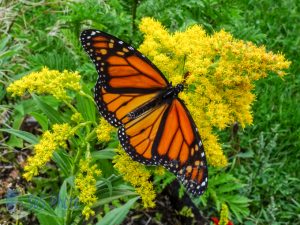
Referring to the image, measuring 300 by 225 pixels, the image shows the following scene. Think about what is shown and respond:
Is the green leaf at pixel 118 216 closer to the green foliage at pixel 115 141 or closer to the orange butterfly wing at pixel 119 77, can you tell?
the green foliage at pixel 115 141

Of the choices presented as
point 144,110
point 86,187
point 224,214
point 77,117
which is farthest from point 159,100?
point 224,214

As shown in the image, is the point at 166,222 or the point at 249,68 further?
the point at 166,222

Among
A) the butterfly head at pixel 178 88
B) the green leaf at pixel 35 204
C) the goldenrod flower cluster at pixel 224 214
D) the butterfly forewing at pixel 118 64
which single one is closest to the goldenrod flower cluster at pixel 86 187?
the green leaf at pixel 35 204

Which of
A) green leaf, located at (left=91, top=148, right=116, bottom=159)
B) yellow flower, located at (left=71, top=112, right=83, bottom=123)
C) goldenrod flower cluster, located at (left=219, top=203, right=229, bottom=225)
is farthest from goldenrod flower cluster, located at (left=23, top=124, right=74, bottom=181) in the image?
goldenrod flower cluster, located at (left=219, top=203, right=229, bottom=225)

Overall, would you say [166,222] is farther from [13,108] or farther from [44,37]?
[44,37]

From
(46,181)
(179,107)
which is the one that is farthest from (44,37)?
(179,107)

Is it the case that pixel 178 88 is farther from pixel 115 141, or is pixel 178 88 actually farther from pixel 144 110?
pixel 115 141

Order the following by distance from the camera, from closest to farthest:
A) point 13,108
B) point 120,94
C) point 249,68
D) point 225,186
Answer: point 249,68, point 120,94, point 225,186, point 13,108
